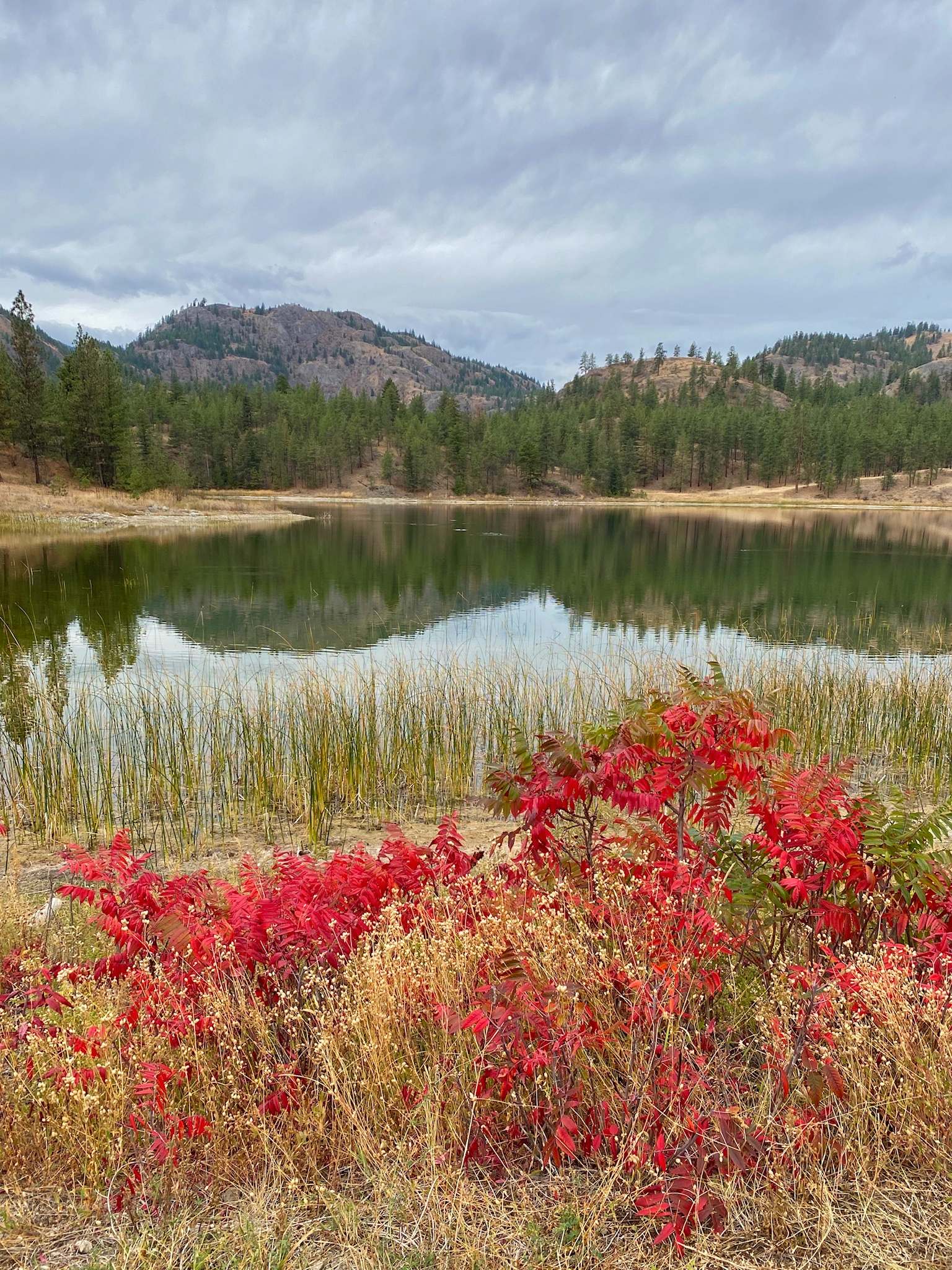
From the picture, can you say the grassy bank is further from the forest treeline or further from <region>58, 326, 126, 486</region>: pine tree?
the forest treeline

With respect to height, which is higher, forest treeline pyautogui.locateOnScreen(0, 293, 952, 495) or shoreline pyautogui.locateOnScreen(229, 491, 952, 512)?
forest treeline pyautogui.locateOnScreen(0, 293, 952, 495)

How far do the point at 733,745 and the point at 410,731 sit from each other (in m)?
6.30

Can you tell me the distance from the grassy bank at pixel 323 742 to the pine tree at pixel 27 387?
61.4 meters

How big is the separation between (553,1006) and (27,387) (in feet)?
247

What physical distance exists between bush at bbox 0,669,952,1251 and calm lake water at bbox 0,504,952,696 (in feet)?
33.9

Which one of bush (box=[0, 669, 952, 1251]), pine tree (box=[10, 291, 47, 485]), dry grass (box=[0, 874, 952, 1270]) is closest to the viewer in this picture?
dry grass (box=[0, 874, 952, 1270])

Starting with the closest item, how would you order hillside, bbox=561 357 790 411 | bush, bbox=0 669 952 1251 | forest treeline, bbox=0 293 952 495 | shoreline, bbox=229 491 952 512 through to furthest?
bush, bbox=0 669 952 1251 < shoreline, bbox=229 491 952 512 < forest treeline, bbox=0 293 952 495 < hillside, bbox=561 357 790 411

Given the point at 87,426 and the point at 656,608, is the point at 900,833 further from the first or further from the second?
the point at 87,426

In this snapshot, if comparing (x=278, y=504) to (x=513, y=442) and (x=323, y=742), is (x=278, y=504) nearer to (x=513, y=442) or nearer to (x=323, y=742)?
(x=513, y=442)

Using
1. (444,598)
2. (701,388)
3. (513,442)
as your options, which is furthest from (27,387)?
(701,388)

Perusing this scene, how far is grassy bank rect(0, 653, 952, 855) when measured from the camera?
7.87 m

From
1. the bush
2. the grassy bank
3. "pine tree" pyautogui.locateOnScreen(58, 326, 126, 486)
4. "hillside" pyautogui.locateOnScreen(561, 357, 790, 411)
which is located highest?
"hillside" pyautogui.locateOnScreen(561, 357, 790, 411)

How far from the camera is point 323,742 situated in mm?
8695

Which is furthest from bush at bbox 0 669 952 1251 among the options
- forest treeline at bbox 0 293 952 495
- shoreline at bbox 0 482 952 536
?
forest treeline at bbox 0 293 952 495
